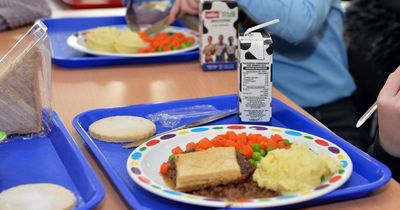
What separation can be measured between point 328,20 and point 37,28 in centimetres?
84

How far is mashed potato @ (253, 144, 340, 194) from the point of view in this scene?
0.79 m

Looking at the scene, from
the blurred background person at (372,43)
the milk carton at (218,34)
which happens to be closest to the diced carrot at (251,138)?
the milk carton at (218,34)

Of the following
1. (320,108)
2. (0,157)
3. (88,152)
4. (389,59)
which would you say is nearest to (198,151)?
(88,152)

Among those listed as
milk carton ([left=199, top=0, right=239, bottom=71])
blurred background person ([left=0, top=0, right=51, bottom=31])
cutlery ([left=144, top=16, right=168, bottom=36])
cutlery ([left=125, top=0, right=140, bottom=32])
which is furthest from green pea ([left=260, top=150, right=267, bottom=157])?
blurred background person ([left=0, top=0, right=51, bottom=31])

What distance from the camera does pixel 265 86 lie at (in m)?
1.07

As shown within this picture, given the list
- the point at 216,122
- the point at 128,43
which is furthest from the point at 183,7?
the point at 216,122

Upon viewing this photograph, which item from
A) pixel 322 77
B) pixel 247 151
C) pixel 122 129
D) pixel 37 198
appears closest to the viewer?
pixel 37 198

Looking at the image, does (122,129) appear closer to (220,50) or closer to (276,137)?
(276,137)

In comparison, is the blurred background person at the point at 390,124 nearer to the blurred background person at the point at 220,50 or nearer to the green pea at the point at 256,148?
the green pea at the point at 256,148

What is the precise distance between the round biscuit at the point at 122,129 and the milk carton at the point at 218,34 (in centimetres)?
36

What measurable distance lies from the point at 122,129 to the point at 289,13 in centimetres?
56

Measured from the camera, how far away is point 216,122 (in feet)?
3.67

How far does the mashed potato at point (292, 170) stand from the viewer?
791 millimetres

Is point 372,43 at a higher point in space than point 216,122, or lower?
lower
